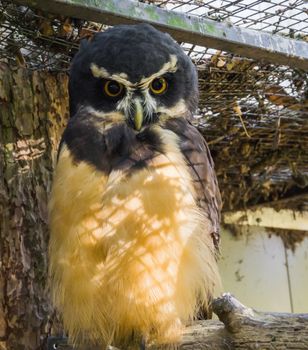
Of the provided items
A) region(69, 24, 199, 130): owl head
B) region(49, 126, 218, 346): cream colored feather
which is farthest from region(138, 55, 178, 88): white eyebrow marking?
region(49, 126, 218, 346): cream colored feather

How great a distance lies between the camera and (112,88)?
8.26ft

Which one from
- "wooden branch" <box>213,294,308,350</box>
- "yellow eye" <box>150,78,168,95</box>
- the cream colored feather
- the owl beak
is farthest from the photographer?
"yellow eye" <box>150,78,168,95</box>

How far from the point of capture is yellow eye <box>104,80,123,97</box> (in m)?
2.50

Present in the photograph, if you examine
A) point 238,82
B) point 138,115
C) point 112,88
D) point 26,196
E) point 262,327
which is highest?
point 238,82

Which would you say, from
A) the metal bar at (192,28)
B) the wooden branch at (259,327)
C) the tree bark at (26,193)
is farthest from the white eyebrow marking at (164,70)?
the wooden branch at (259,327)

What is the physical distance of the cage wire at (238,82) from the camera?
2609 mm

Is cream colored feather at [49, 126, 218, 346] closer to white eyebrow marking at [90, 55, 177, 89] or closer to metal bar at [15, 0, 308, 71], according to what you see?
white eyebrow marking at [90, 55, 177, 89]

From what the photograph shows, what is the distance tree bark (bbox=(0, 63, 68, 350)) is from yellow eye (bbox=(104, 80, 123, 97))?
0.53 m

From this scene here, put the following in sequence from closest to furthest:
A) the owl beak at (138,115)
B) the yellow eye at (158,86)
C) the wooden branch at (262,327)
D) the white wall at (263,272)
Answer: the wooden branch at (262,327), the owl beak at (138,115), the yellow eye at (158,86), the white wall at (263,272)

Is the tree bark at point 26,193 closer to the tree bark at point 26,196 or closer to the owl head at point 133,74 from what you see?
the tree bark at point 26,196

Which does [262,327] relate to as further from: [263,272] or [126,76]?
[263,272]

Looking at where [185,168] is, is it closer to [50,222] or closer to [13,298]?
[50,222]

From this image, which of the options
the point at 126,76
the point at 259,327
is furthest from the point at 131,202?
the point at 259,327

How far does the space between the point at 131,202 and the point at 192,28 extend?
690 millimetres
